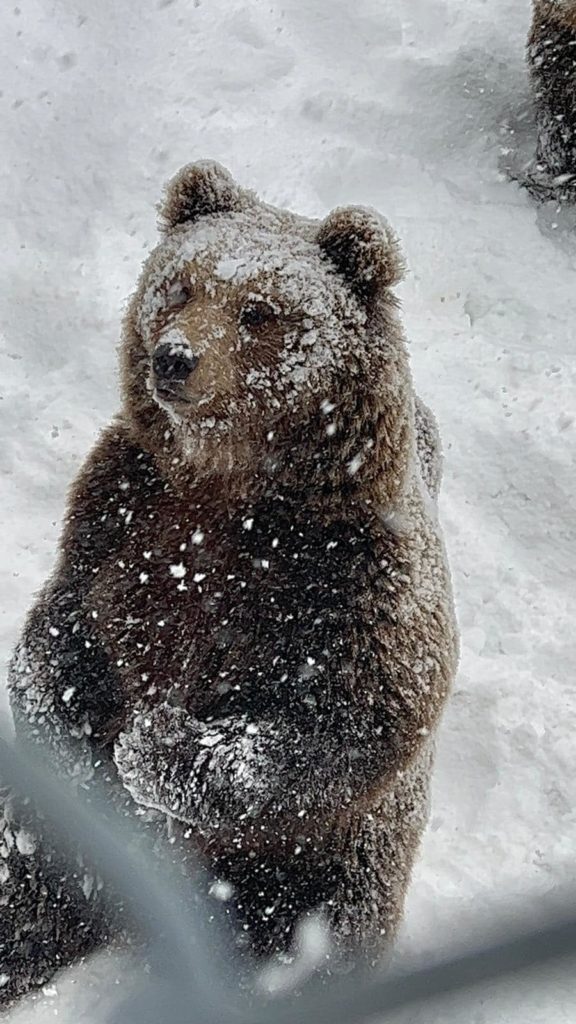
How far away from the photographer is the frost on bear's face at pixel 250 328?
245 cm

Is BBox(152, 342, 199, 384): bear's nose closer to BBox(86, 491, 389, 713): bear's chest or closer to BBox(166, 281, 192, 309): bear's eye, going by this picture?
Result: BBox(166, 281, 192, 309): bear's eye

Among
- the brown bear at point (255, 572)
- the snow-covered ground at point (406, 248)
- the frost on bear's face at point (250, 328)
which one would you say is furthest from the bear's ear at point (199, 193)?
the snow-covered ground at point (406, 248)

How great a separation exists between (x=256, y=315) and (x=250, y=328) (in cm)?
3

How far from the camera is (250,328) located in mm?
2480

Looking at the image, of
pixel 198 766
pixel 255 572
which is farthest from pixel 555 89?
pixel 198 766

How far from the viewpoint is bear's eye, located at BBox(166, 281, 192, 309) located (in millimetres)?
2531

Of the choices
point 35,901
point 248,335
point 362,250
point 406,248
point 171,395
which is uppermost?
point 362,250

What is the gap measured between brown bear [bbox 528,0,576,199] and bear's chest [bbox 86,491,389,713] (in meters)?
3.48

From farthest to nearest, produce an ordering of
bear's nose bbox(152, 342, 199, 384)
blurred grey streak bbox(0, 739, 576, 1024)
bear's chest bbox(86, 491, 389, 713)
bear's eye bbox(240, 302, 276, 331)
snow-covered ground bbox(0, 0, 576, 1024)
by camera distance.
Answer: snow-covered ground bbox(0, 0, 576, 1024)
blurred grey streak bbox(0, 739, 576, 1024)
bear's chest bbox(86, 491, 389, 713)
bear's eye bbox(240, 302, 276, 331)
bear's nose bbox(152, 342, 199, 384)

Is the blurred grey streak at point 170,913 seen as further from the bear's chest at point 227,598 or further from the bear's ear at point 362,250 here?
the bear's ear at point 362,250

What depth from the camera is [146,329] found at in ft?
8.50

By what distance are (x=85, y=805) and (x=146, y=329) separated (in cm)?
125

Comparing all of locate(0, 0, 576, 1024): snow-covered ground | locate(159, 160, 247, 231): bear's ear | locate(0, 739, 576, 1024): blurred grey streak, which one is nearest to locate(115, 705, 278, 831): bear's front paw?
locate(0, 739, 576, 1024): blurred grey streak

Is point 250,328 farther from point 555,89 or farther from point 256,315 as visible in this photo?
point 555,89
